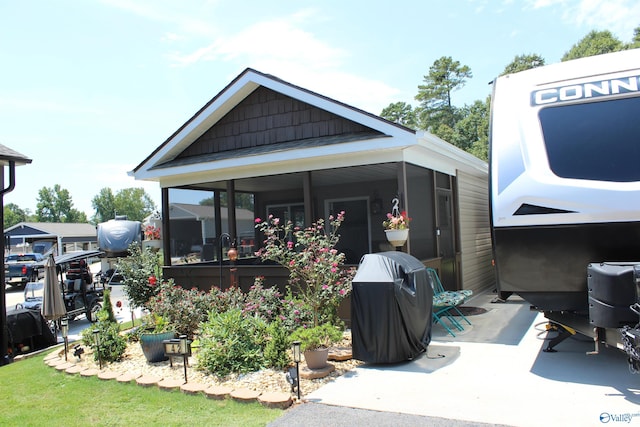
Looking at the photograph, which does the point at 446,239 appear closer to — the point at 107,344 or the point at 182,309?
the point at 182,309

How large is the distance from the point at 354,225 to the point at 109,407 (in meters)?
8.03

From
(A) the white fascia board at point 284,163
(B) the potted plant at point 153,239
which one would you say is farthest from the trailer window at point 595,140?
(B) the potted plant at point 153,239

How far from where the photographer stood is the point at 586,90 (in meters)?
4.00

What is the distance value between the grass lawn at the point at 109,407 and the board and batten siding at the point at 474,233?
6675 millimetres

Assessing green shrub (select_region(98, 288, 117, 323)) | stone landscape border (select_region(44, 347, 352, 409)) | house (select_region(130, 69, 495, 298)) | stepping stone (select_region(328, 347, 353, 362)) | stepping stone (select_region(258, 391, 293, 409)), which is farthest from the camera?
house (select_region(130, 69, 495, 298))

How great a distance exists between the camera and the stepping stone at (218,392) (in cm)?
436

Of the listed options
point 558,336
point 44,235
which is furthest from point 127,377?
point 44,235

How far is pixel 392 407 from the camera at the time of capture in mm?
3852

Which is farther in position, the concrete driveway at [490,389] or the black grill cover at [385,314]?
the black grill cover at [385,314]

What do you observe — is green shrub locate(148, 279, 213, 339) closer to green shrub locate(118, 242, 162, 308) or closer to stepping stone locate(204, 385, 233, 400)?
green shrub locate(118, 242, 162, 308)

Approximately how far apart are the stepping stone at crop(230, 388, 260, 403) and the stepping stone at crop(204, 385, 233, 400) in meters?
0.08

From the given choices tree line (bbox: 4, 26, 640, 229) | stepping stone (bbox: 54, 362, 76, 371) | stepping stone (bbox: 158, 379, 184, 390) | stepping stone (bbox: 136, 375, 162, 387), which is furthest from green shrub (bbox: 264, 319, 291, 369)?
tree line (bbox: 4, 26, 640, 229)

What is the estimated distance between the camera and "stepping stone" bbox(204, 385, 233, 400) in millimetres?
4362

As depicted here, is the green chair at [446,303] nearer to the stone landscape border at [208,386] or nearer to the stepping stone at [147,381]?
the stone landscape border at [208,386]
